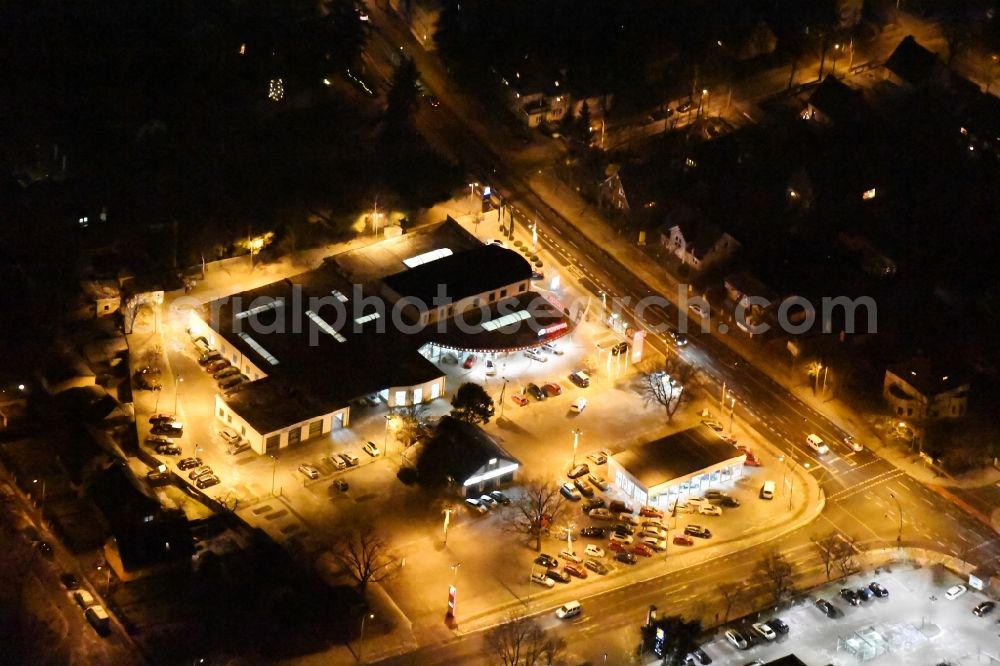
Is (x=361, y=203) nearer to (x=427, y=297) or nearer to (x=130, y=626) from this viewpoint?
(x=427, y=297)

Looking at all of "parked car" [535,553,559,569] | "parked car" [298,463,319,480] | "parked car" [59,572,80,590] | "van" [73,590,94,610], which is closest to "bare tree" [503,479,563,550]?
"parked car" [535,553,559,569]

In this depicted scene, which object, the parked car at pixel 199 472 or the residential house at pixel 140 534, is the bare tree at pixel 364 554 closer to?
the residential house at pixel 140 534

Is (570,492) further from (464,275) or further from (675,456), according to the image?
(464,275)

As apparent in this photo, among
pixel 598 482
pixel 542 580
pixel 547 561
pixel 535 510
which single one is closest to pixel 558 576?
pixel 542 580

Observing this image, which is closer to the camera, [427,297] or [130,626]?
[130,626]

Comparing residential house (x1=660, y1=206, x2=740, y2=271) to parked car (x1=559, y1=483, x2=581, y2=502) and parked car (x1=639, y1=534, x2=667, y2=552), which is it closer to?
parked car (x1=559, y1=483, x2=581, y2=502)

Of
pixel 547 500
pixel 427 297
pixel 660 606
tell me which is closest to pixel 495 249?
pixel 427 297
